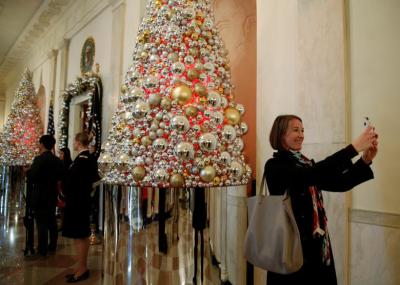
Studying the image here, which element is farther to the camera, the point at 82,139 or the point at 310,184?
the point at 82,139

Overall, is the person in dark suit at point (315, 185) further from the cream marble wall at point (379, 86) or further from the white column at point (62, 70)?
the white column at point (62, 70)

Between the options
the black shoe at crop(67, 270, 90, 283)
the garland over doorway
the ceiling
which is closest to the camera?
the black shoe at crop(67, 270, 90, 283)

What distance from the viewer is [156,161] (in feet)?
5.27

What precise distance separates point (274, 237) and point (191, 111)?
787mm

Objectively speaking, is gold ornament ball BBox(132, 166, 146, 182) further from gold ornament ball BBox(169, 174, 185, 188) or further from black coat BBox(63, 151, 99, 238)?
black coat BBox(63, 151, 99, 238)

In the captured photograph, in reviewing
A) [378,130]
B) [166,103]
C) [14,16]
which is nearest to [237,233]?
[378,130]

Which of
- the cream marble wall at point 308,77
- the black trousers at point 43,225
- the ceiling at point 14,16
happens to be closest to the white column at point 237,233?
the cream marble wall at point 308,77

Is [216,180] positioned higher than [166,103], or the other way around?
[166,103]

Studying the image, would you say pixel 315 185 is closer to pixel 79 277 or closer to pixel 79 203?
pixel 79 203

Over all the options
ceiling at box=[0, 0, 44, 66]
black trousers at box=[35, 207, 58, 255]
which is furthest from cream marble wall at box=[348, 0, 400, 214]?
ceiling at box=[0, 0, 44, 66]

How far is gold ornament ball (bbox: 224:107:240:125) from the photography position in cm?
175

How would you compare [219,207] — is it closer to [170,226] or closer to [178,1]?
[170,226]

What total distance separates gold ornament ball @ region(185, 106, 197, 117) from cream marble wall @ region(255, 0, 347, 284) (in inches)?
41.6

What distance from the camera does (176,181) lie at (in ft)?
5.00
